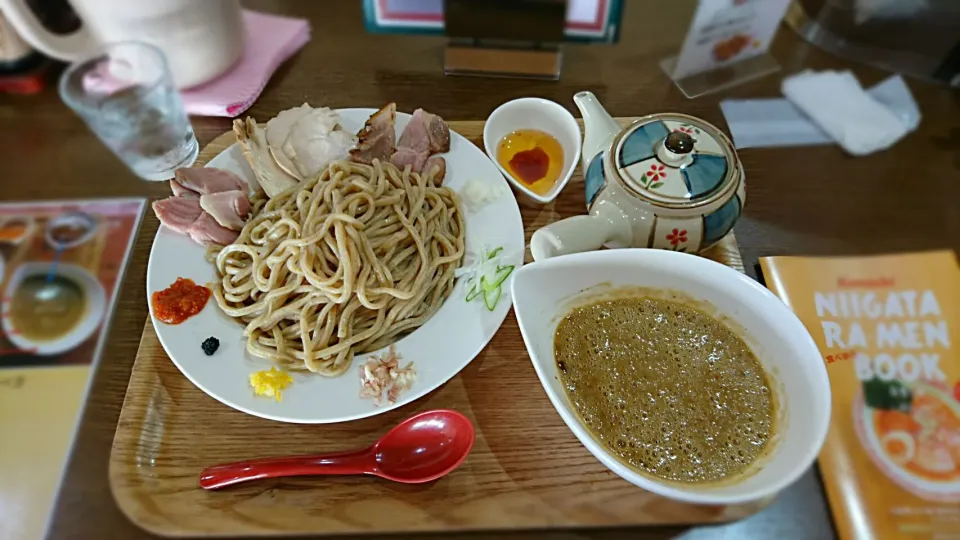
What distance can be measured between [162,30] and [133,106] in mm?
184

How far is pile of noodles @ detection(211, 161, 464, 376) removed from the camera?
3.70 feet

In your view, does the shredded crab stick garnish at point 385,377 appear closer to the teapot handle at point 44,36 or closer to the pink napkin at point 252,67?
the pink napkin at point 252,67

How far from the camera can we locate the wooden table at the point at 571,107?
1.25m

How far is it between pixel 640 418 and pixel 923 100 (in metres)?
1.41

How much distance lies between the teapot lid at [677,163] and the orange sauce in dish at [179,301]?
2.69 feet

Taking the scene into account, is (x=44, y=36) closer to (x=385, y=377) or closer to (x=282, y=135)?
(x=282, y=135)

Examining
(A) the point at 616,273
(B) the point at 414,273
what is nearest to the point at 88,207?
(B) the point at 414,273

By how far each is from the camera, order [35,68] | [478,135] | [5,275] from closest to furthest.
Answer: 1. [5,275]
2. [478,135]
3. [35,68]

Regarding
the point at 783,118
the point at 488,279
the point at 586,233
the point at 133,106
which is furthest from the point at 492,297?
the point at 783,118

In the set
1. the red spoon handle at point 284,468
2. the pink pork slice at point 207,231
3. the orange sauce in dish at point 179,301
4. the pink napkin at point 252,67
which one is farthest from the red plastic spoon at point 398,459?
the pink napkin at point 252,67

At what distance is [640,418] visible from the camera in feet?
3.06

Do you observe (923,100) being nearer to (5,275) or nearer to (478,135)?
(478,135)

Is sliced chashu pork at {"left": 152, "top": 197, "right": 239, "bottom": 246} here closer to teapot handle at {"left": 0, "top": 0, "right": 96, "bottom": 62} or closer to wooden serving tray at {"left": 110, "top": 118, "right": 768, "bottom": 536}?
wooden serving tray at {"left": 110, "top": 118, "right": 768, "bottom": 536}

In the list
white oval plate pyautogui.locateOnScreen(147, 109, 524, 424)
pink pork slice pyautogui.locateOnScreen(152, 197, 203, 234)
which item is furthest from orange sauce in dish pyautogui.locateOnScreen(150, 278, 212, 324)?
pink pork slice pyautogui.locateOnScreen(152, 197, 203, 234)
